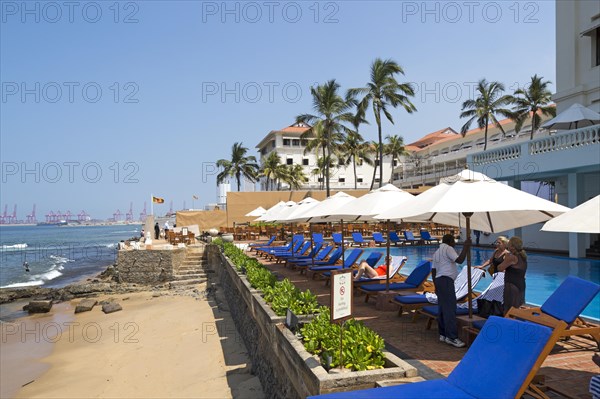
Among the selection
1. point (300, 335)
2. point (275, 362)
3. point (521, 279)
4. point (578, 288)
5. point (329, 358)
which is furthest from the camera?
point (275, 362)

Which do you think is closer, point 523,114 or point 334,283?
point 334,283

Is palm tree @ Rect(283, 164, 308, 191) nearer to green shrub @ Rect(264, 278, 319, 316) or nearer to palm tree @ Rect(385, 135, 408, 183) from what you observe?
palm tree @ Rect(385, 135, 408, 183)

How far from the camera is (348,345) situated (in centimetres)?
456

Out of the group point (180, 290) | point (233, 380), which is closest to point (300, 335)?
point (233, 380)

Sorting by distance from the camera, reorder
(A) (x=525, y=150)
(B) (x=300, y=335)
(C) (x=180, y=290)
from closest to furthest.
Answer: (B) (x=300, y=335) → (A) (x=525, y=150) → (C) (x=180, y=290)

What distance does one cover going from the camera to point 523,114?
35.2 m

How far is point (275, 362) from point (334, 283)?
118 inches

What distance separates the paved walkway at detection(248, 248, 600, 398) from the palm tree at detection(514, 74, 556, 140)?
1261 inches

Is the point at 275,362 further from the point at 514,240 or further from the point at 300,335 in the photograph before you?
the point at 514,240

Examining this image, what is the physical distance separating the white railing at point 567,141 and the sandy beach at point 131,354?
13.9 m

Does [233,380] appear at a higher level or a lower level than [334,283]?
lower

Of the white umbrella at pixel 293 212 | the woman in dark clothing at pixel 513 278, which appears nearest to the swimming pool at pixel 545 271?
the woman in dark clothing at pixel 513 278

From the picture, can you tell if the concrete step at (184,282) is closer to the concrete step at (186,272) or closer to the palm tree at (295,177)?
the concrete step at (186,272)

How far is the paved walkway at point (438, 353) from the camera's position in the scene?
456cm
